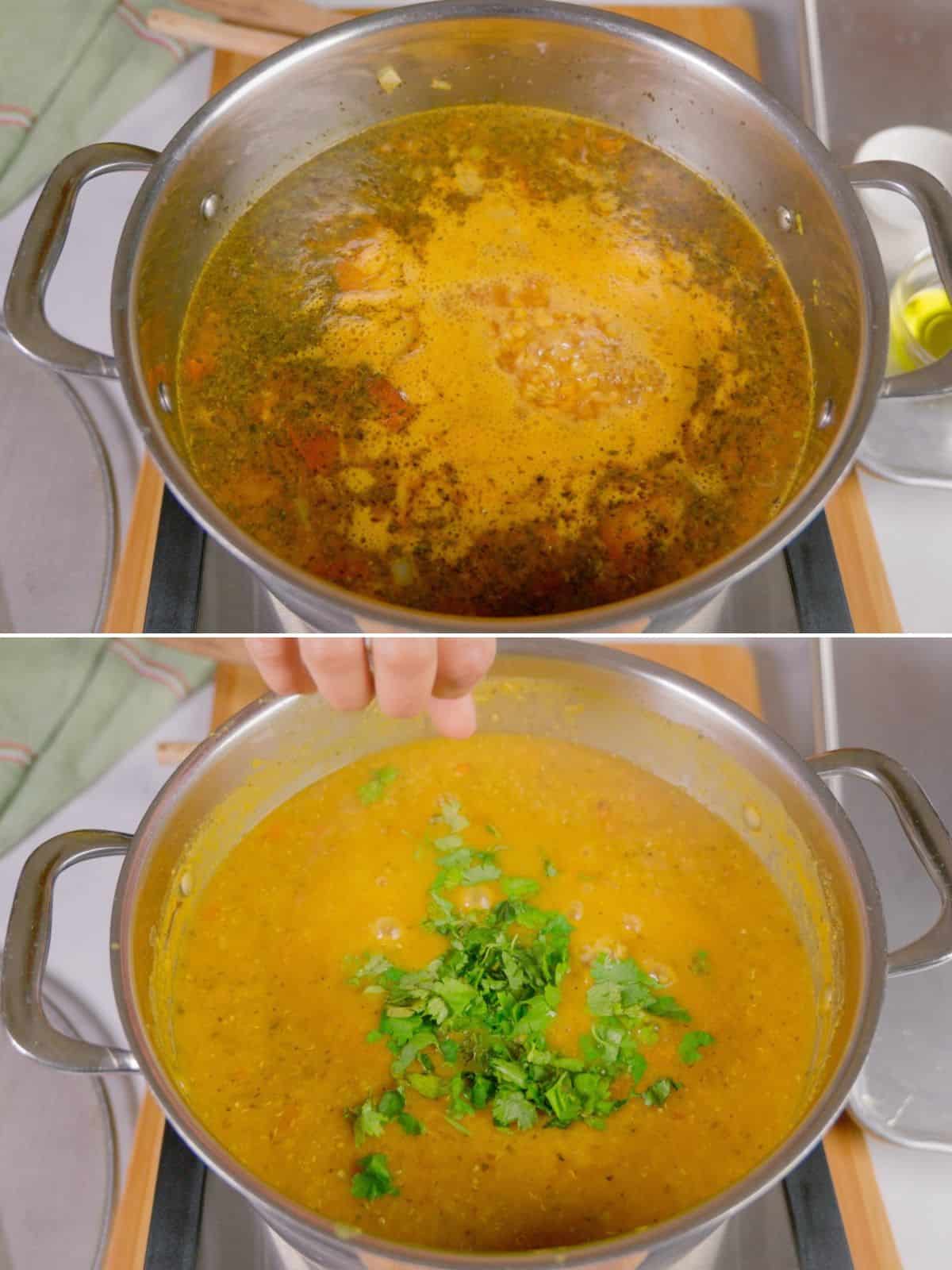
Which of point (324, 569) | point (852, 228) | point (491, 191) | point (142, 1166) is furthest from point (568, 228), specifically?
point (142, 1166)

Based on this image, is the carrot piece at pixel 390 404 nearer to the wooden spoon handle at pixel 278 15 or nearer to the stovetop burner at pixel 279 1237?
the wooden spoon handle at pixel 278 15

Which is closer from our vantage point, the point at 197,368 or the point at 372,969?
the point at 197,368

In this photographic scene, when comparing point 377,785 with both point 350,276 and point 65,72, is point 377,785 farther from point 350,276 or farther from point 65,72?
point 65,72

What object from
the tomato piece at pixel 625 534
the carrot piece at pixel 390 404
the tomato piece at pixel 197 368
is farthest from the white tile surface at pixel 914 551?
the tomato piece at pixel 197 368

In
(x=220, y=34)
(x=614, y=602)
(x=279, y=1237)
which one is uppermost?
(x=220, y=34)

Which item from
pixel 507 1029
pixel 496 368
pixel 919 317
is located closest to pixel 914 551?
pixel 919 317

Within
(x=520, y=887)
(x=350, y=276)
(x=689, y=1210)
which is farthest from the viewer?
(x=520, y=887)

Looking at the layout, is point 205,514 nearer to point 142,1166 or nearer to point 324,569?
point 324,569
